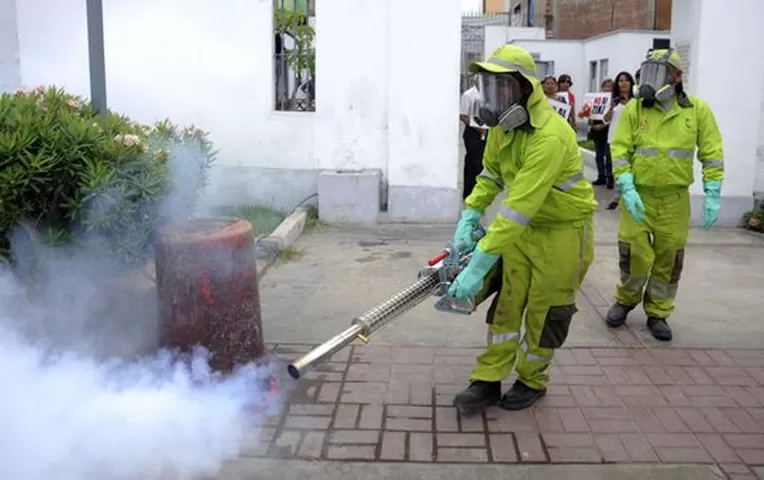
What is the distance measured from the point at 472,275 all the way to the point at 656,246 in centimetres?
200

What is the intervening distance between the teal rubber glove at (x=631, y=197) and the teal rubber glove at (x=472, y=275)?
5.38ft

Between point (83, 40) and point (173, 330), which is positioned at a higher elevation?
point (83, 40)

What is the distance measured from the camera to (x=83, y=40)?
8.34m

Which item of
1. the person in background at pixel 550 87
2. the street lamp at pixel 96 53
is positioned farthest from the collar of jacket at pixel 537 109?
the person in background at pixel 550 87

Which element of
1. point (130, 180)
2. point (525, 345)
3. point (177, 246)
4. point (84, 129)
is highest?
point (84, 129)

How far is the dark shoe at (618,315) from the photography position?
5246 millimetres

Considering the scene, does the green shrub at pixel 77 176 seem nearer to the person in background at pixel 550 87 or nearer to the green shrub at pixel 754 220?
the green shrub at pixel 754 220

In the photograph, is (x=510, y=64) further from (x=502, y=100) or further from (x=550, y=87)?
(x=550, y=87)

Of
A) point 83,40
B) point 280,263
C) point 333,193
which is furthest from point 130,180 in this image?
point 83,40

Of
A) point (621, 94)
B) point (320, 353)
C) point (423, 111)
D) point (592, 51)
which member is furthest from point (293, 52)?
point (592, 51)

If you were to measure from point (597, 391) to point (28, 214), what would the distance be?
3.24m

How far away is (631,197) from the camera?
480cm

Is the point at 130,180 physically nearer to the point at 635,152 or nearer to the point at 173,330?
the point at 173,330

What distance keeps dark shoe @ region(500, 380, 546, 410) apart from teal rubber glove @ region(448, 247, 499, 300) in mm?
761
